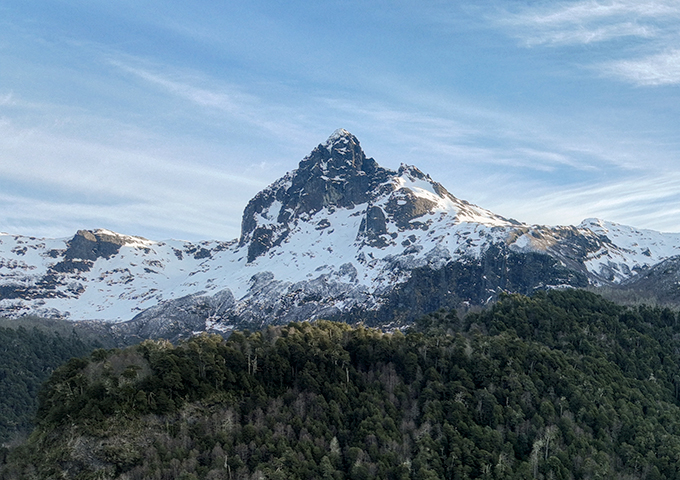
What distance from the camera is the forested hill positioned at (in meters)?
99.9

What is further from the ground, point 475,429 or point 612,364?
→ point 612,364

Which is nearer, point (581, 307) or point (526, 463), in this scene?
point (526, 463)

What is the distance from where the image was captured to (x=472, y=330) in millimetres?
158750

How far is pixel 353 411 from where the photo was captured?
383ft

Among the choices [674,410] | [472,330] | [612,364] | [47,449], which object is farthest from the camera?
[472,330]

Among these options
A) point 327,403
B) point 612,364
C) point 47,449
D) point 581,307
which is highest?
point 581,307

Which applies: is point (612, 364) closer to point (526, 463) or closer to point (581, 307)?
point (581, 307)

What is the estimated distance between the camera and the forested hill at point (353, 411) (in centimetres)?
9988

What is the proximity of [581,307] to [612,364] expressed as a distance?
32362mm

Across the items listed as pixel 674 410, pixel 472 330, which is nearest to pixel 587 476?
pixel 674 410

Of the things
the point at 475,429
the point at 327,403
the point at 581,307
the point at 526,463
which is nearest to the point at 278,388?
the point at 327,403

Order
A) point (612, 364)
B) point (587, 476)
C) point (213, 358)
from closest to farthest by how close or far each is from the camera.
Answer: point (587, 476), point (213, 358), point (612, 364)

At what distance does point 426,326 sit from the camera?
6949 inches

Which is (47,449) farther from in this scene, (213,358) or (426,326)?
(426,326)
